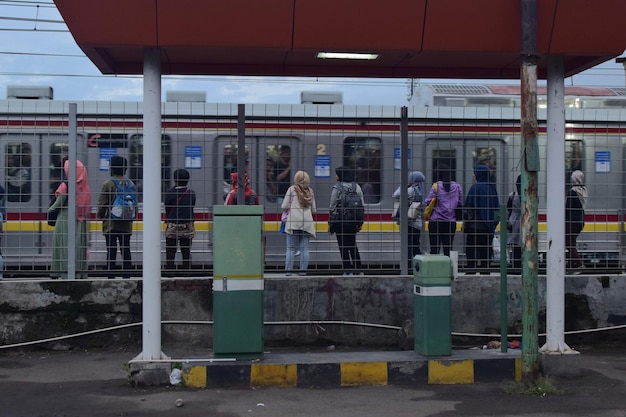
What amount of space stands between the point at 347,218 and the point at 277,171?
75.6 inches

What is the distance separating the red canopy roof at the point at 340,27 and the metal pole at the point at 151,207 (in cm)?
35

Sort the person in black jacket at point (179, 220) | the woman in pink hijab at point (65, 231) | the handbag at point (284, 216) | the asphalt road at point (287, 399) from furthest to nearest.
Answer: the handbag at point (284, 216), the person in black jacket at point (179, 220), the woman in pink hijab at point (65, 231), the asphalt road at point (287, 399)

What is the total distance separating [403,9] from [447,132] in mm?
2938

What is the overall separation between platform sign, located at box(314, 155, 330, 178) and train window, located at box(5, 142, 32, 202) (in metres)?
3.85

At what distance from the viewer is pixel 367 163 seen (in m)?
10.5

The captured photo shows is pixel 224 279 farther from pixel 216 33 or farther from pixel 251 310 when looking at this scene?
pixel 216 33

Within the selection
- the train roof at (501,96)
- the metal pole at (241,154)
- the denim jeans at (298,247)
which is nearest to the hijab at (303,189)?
the denim jeans at (298,247)

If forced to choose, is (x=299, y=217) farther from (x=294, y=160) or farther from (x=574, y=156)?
(x=574, y=156)

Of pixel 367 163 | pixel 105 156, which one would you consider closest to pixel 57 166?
pixel 105 156

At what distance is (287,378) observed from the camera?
25.2 feet

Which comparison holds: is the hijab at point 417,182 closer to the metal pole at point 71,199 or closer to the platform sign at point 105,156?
the platform sign at point 105,156

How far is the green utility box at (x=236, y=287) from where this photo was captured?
7.82 meters

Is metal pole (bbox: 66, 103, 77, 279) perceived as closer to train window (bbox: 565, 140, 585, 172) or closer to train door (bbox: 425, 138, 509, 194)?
train door (bbox: 425, 138, 509, 194)

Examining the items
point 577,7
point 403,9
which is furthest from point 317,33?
point 577,7
